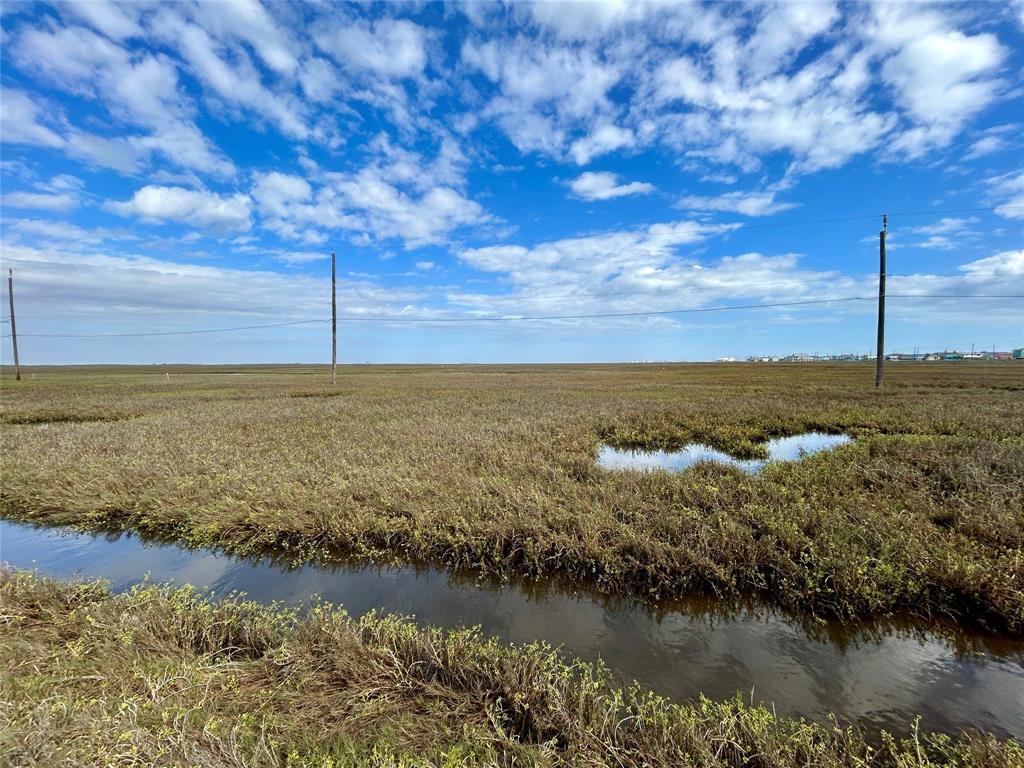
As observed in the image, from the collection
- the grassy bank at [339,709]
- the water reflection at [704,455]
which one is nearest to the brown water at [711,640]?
the grassy bank at [339,709]

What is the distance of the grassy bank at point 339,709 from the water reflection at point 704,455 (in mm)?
7565

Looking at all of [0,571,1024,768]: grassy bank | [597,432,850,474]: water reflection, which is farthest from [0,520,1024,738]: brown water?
[597,432,850,474]: water reflection

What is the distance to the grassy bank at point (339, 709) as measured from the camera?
113 inches

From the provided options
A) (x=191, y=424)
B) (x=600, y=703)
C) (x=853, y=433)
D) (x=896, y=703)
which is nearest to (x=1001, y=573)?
(x=896, y=703)

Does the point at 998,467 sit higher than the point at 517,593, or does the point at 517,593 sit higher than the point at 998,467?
the point at 998,467

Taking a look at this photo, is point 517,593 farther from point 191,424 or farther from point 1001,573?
point 191,424

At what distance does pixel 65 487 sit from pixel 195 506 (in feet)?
12.6

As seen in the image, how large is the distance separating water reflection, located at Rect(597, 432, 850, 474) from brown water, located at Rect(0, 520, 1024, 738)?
5699 mm

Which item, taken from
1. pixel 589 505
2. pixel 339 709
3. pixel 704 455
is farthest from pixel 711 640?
pixel 704 455

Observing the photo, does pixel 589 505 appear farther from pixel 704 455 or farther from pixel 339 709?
pixel 704 455

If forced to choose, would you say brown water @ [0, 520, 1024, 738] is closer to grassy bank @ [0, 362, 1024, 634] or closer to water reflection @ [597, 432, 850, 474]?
grassy bank @ [0, 362, 1024, 634]

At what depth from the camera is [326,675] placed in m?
→ 3.74

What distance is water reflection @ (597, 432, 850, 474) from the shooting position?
11312mm

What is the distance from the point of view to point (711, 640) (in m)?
4.73
